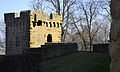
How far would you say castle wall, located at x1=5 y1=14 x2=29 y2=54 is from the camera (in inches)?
742

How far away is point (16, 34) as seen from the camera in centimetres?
2002

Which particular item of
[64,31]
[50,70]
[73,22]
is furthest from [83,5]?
[50,70]

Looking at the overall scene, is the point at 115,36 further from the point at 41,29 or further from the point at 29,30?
the point at 41,29

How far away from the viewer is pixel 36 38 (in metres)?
18.8

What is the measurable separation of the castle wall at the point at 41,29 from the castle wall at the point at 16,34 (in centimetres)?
54

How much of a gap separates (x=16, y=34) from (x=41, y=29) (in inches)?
102

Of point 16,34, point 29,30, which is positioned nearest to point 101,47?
point 29,30

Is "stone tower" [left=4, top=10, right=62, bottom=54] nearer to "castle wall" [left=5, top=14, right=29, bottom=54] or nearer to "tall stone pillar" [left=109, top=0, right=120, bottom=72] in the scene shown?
"castle wall" [left=5, top=14, right=29, bottom=54]

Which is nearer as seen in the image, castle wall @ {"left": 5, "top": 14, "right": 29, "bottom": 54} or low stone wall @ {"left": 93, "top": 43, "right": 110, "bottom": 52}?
low stone wall @ {"left": 93, "top": 43, "right": 110, "bottom": 52}

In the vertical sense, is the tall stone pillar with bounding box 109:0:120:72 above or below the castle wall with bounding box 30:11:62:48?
below

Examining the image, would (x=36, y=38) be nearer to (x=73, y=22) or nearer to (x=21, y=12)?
(x=21, y=12)

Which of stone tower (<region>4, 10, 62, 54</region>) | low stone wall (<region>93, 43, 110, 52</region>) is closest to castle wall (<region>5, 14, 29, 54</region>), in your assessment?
stone tower (<region>4, 10, 62, 54</region>)

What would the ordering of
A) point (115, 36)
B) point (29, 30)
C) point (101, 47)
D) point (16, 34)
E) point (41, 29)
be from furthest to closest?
1. point (16, 34)
2. point (41, 29)
3. point (29, 30)
4. point (101, 47)
5. point (115, 36)

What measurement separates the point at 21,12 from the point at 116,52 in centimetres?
1769
